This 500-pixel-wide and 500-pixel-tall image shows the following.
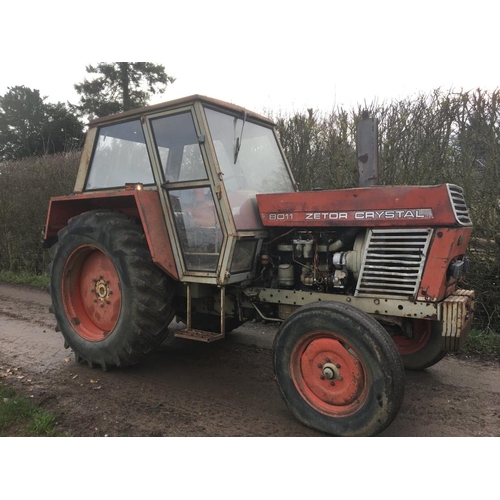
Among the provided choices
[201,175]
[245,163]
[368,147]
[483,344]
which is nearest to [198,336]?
[201,175]

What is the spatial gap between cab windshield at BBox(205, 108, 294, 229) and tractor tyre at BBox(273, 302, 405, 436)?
3.32 feet

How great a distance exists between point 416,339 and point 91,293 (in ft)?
10.2

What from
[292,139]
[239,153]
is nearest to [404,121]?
[292,139]

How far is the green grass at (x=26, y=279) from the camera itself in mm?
8469

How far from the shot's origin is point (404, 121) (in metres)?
6.03

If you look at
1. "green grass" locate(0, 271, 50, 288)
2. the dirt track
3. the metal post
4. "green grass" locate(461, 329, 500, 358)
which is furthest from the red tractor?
"green grass" locate(0, 271, 50, 288)

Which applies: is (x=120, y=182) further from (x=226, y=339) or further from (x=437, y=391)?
(x=437, y=391)

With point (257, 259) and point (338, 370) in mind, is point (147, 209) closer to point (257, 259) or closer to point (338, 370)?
point (257, 259)

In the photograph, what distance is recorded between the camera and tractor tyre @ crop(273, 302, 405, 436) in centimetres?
250

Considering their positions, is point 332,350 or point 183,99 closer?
point 332,350

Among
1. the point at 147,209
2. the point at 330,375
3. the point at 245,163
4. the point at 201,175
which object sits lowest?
the point at 330,375

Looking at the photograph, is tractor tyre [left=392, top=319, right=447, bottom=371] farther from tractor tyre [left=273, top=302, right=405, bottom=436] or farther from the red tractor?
tractor tyre [left=273, top=302, right=405, bottom=436]

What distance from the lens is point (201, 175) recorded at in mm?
Result: 3375

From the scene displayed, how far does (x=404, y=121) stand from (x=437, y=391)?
160 inches
